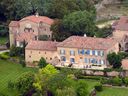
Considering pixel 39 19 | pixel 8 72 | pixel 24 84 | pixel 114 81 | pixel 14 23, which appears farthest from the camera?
pixel 14 23

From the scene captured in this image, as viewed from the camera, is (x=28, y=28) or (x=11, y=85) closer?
(x=11, y=85)

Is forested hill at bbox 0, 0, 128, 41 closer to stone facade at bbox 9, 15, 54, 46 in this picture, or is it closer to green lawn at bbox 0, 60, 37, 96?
stone facade at bbox 9, 15, 54, 46

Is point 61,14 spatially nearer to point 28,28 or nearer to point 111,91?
point 28,28

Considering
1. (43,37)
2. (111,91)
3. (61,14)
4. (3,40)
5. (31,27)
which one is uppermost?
(61,14)

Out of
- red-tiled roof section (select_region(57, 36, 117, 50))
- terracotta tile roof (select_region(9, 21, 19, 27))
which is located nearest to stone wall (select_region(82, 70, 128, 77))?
red-tiled roof section (select_region(57, 36, 117, 50))

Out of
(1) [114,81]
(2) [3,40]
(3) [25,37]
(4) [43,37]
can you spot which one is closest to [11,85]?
(1) [114,81]

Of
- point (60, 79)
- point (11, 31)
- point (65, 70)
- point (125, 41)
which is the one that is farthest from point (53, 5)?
point (60, 79)

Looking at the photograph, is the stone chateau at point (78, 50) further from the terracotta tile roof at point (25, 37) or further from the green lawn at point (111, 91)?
the green lawn at point (111, 91)
